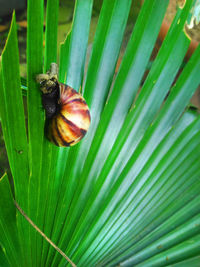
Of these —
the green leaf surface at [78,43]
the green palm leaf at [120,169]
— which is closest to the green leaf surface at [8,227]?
the green palm leaf at [120,169]

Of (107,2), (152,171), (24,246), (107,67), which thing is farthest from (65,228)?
(107,2)

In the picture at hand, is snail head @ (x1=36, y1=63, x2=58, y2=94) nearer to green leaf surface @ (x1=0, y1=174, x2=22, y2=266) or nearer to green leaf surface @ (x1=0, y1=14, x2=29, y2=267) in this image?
green leaf surface @ (x1=0, y1=14, x2=29, y2=267)

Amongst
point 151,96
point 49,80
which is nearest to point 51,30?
point 49,80

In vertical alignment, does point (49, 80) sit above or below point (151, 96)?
below

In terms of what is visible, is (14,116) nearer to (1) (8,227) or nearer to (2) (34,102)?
(2) (34,102)

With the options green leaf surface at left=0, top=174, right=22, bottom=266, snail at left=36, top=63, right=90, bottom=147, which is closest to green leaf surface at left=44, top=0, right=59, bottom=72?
snail at left=36, top=63, right=90, bottom=147

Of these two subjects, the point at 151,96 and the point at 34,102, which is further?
the point at 151,96

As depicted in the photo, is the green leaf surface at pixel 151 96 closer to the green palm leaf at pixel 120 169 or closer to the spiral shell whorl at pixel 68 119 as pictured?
the green palm leaf at pixel 120 169

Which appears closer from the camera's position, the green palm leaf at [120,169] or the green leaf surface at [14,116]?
the green leaf surface at [14,116]

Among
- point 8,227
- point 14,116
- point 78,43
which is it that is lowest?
point 8,227

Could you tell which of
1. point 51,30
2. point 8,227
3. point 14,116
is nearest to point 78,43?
point 51,30
